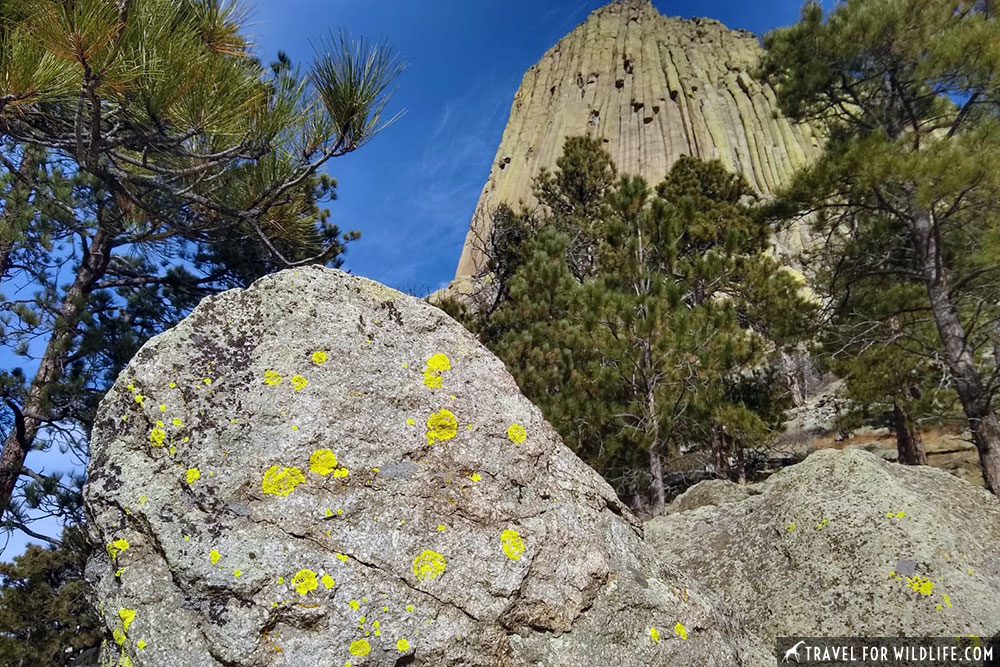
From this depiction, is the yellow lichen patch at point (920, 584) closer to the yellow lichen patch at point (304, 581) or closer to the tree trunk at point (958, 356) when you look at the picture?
the yellow lichen patch at point (304, 581)

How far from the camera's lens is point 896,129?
29.6 feet

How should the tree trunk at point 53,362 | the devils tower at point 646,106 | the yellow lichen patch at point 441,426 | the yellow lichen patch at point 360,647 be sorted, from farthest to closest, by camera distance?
the devils tower at point 646,106, the tree trunk at point 53,362, the yellow lichen patch at point 441,426, the yellow lichen patch at point 360,647

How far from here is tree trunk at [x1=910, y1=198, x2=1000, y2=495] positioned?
24.8 ft

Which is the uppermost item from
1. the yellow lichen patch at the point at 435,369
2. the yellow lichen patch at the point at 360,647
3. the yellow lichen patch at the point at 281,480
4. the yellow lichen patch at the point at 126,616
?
the yellow lichen patch at the point at 435,369

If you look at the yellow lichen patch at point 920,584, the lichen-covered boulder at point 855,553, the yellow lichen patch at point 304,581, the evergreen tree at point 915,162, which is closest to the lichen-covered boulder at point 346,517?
the yellow lichen patch at point 304,581

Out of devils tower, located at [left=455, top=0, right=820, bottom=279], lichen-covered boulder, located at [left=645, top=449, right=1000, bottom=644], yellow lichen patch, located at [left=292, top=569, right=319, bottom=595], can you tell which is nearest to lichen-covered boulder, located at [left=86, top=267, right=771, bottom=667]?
yellow lichen patch, located at [left=292, top=569, right=319, bottom=595]

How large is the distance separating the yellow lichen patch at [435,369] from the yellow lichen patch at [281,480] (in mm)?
696

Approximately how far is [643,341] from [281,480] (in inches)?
261

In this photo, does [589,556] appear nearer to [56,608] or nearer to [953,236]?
[56,608]

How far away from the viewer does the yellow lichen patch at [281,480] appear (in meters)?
2.35

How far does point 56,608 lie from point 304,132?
20.9 feet

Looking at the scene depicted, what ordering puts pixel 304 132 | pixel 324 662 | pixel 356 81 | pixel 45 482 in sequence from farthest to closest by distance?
1. pixel 45 482
2. pixel 304 132
3. pixel 356 81
4. pixel 324 662

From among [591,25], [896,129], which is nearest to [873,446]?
[896,129]

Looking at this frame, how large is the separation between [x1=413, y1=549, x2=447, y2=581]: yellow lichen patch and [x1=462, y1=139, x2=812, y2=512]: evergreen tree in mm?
5773
